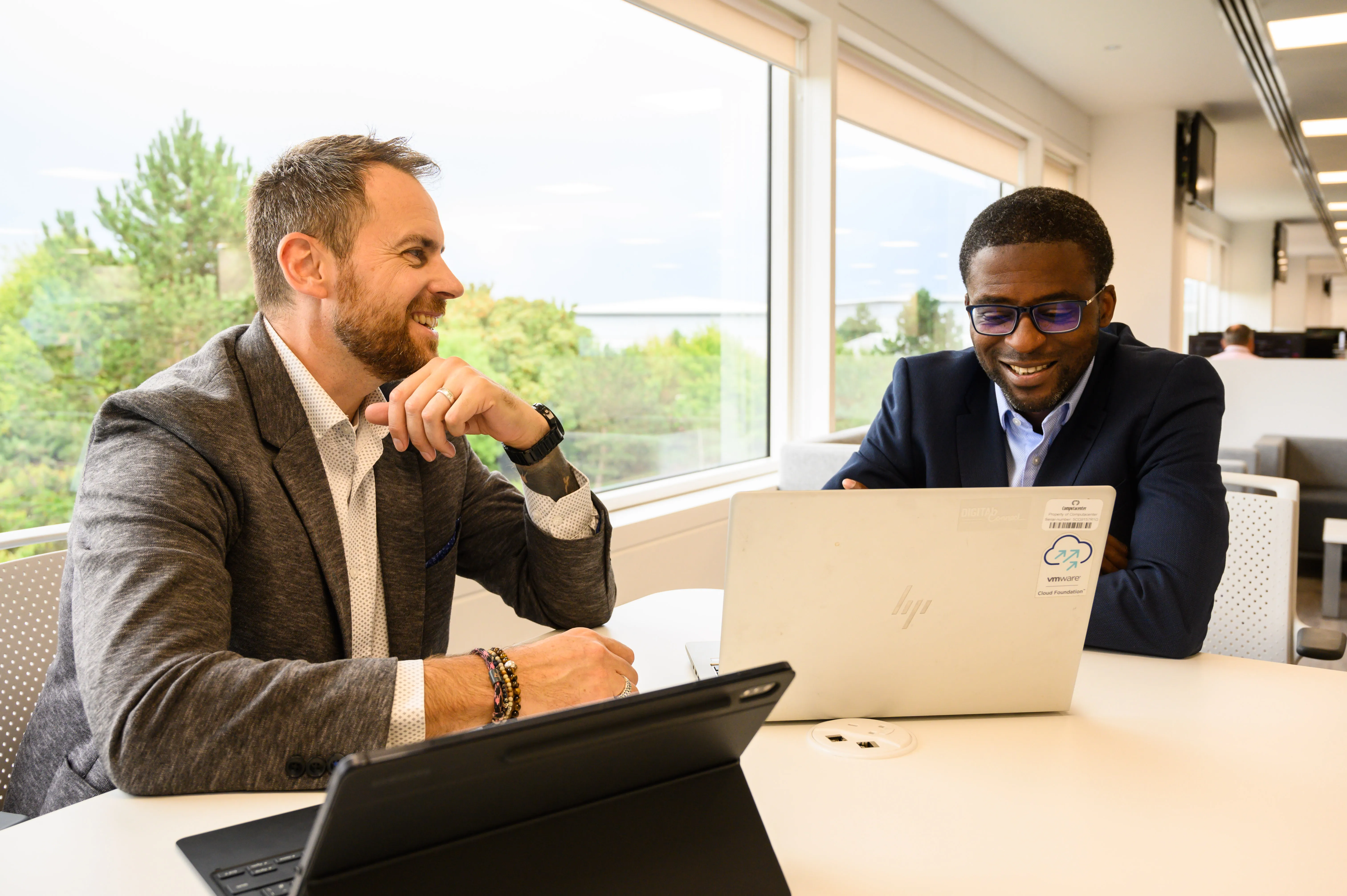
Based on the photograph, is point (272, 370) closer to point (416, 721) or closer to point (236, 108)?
point (416, 721)

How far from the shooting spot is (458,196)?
2.80 meters

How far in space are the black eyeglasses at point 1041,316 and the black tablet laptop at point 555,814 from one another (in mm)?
1090

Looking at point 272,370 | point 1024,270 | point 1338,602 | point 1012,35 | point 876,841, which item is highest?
point 1012,35

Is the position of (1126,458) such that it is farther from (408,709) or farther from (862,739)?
(408,709)

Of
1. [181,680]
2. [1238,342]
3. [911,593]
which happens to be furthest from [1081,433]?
[1238,342]

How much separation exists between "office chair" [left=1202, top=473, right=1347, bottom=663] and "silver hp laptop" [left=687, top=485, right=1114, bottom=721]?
0.99 meters

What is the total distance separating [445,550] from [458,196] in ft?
5.42

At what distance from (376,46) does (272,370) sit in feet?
5.45

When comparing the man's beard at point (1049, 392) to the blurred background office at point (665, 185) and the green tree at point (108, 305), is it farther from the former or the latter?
the green tree at point (108, 305)

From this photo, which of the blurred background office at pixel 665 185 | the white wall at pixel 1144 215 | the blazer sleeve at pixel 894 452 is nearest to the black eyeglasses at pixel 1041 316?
the blazer sleeve at pixel 894 452

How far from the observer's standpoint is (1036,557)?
3.26 ft

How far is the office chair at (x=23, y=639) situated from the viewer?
4.07ft

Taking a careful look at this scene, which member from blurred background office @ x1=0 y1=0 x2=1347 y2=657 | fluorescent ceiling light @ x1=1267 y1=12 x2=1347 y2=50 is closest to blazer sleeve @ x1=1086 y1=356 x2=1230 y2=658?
blurred background office @ x1=0 y1=0 x2=1347 y2=657

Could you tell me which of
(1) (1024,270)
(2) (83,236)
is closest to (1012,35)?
(1) (1024,270)
